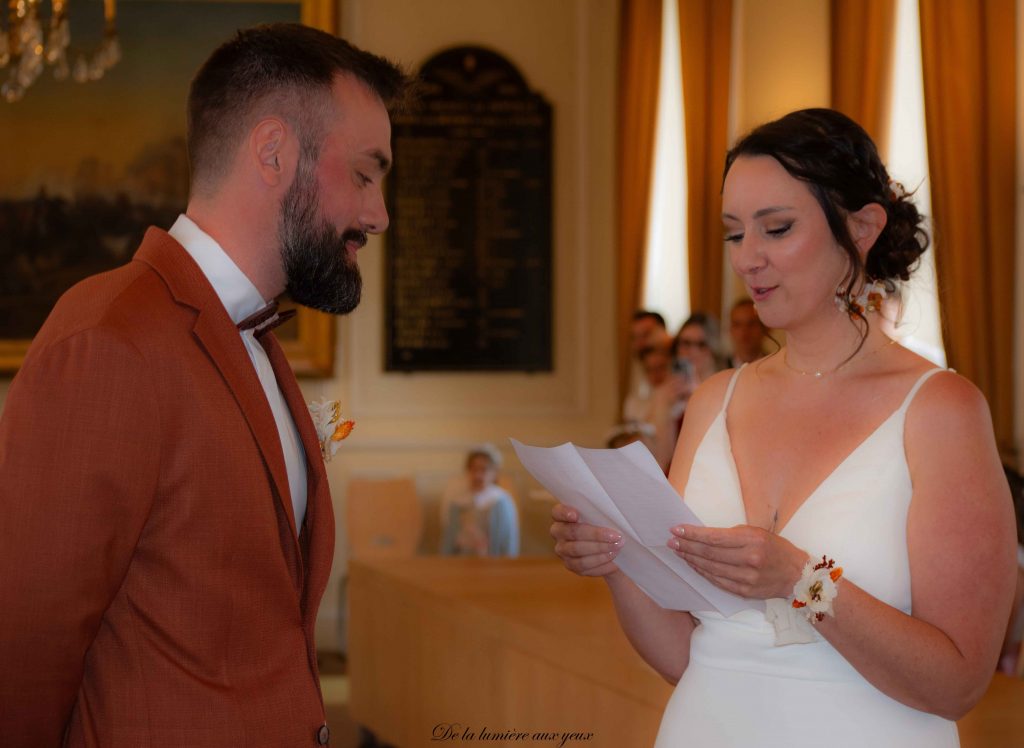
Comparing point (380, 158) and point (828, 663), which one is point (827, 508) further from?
point (380, 158)

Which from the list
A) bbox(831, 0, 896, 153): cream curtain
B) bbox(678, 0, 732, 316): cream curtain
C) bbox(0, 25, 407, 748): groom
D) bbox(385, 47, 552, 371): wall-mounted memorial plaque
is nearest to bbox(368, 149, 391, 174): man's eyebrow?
bbox(0, 25, 407, 748): groom

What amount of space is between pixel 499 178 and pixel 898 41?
2.89 m

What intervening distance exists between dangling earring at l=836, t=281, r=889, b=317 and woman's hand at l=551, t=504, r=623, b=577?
58 cm

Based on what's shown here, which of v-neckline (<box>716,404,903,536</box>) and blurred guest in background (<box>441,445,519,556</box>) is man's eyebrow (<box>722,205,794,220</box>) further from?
blurred guest in background (<box>441,445,519,556</box>)

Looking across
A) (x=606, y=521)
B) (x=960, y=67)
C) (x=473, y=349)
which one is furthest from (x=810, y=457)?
(x=473, y=349)

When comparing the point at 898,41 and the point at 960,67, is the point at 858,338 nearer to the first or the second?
the point at 960,67

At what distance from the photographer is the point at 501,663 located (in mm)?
4039

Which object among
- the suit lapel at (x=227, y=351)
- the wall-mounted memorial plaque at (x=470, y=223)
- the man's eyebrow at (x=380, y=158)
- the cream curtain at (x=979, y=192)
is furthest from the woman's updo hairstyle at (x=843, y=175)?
the wall-mounted memorial plaque at (x=470, y=223)

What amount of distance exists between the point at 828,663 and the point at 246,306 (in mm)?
1097

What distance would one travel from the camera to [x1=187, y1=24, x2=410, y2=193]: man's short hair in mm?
1875

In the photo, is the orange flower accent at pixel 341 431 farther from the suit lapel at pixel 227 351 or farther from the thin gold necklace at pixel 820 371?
the thin gold necklace at pixel 820 371

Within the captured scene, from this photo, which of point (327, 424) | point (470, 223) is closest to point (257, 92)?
point (327, 424)

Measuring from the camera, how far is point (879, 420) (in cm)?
208

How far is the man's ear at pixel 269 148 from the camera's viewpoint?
73.4 inches
